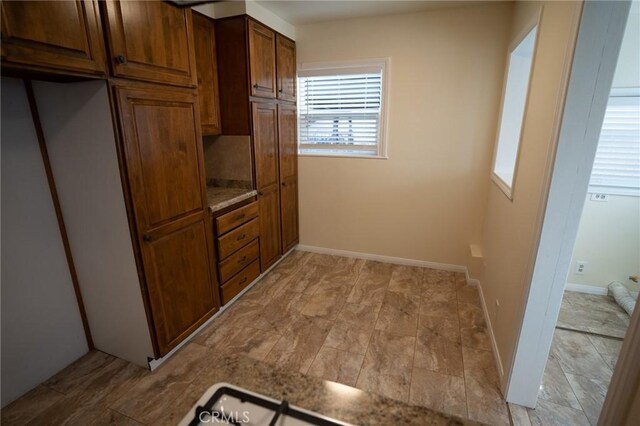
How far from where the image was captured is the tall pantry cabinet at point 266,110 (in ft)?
8.39

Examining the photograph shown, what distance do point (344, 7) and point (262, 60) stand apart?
2.84ft

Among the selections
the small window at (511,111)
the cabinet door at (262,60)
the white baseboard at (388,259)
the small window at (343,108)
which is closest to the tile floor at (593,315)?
the white baseboard at (388,259)

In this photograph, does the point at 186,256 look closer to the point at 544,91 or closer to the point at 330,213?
the point at 330,213

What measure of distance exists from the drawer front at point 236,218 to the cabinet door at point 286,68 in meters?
1.13

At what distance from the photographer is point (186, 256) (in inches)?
81.9

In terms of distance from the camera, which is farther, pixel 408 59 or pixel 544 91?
pixel 408 59

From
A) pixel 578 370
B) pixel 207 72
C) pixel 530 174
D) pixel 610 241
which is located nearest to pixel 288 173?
pixel 207 72

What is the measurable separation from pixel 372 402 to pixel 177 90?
1.93 meters

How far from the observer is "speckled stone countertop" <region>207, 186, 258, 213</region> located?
2.35 meters

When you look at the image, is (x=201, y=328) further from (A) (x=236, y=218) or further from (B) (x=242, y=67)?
(B) (x=242, y=67)

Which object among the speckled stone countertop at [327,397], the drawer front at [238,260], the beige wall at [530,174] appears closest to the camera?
the speckled stone countertop at [327,397]

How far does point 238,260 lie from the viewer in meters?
2.67

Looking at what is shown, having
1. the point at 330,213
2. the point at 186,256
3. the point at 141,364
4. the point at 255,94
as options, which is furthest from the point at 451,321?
the point at 255,94

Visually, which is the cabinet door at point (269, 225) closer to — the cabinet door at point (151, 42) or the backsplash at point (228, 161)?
the backsplash at point (228, 161)
